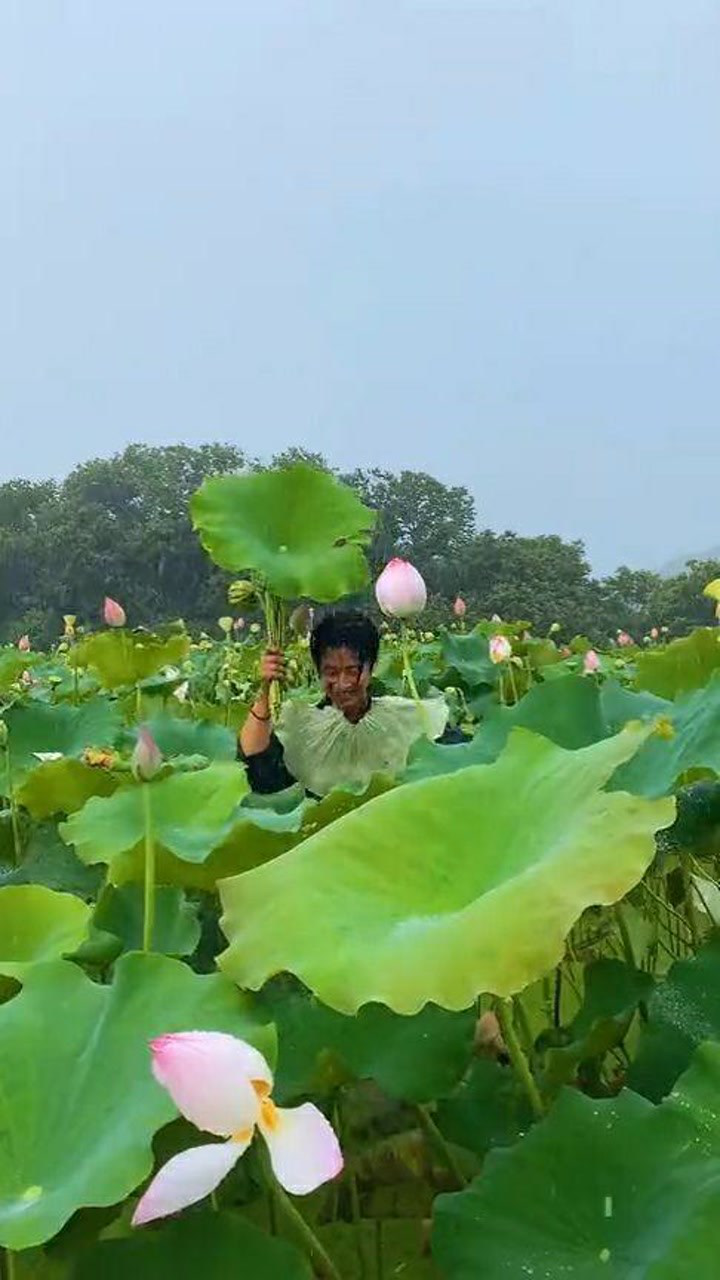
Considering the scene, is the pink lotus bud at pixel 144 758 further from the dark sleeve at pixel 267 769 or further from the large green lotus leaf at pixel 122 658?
the large green lotus leaf at pixel 122 658

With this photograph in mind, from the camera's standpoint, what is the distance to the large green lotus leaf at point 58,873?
3.29 ft

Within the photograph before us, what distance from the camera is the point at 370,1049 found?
2.25ft

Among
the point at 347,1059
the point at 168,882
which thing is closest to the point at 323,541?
the point at 168,882

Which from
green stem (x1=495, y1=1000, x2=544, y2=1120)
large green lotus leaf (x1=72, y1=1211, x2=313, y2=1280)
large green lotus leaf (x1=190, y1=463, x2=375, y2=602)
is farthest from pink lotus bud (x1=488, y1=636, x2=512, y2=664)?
large green lotus leaf (x1=72, y1=1211, x2=313, y2=1280)

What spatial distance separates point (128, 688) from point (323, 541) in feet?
2.21

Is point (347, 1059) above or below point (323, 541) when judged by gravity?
below

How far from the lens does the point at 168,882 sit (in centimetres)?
80

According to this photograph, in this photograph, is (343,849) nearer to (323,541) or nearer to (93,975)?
(93,975)

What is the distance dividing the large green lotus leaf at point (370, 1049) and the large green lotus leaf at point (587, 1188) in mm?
83


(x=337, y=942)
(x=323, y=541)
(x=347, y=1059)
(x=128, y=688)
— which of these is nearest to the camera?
(x=337, y=942)

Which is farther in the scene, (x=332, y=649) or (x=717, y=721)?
(x=332, y=649)

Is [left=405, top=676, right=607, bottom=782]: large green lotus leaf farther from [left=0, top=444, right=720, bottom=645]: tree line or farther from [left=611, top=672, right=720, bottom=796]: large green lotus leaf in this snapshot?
[left=0, top=444, right=720, bottom=645]: tree line

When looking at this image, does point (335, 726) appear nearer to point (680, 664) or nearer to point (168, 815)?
point (680, 664)

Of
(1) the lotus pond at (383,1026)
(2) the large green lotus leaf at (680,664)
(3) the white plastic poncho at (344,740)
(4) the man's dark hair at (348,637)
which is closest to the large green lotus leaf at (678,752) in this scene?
(1) the lotus pond at (383,1026)
